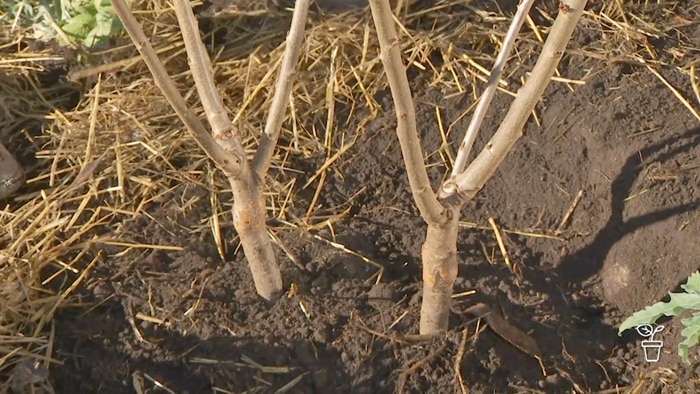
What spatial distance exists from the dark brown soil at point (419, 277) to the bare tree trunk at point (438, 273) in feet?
0.24

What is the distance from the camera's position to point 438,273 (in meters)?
2.11

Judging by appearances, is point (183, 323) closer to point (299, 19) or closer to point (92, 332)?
point (92, 332)

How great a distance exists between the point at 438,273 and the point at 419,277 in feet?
1.17

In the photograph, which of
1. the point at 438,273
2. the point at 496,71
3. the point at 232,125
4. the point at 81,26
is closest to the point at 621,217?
the point at 438,273

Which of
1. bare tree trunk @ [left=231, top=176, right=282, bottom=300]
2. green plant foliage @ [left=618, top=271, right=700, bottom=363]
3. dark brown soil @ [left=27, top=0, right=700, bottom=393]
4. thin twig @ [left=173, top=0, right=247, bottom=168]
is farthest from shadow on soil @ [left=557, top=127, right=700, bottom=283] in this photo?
thin twig @ [left=173, top=0, right=247, bottom=168]

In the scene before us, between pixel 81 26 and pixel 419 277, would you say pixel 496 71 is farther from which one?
pixel 81 26

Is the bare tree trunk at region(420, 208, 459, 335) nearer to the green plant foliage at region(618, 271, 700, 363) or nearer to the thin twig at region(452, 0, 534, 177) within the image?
the thin twig at region(452, 0, 534, 177)

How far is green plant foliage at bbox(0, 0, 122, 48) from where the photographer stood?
123 inches

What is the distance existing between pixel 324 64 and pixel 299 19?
941 mm

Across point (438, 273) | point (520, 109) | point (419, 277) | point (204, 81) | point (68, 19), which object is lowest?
point (419, 277)

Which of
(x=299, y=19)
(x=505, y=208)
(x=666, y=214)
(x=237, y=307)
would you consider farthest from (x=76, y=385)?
(x=666, y=214)

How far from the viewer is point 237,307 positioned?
2.39m

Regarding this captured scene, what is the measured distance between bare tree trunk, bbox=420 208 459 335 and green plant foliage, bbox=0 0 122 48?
5.22 ft

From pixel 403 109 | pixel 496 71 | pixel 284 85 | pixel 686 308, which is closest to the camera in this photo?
pixel 403 109
